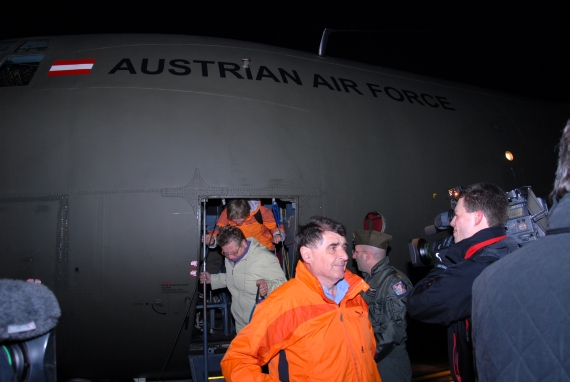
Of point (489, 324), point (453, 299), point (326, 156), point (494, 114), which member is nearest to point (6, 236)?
point (326, 156)

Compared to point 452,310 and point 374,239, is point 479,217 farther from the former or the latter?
point 374,239

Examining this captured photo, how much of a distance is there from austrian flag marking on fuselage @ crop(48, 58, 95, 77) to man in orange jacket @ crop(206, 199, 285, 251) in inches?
90.1

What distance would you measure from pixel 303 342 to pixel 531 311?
1389 mm

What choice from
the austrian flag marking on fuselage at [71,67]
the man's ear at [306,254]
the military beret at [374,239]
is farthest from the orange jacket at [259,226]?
the man's ear at [306,254]

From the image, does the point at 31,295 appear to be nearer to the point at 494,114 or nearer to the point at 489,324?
the point at 489,324

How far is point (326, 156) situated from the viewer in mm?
4961

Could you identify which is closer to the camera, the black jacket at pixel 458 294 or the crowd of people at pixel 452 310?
the crowd of people at pixel 452 310

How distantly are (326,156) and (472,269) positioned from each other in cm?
282

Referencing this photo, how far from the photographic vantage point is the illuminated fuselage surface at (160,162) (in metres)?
4.21

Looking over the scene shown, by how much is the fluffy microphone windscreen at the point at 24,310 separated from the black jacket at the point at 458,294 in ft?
5.95

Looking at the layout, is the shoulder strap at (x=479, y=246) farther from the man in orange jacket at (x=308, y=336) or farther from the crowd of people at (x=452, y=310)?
the man in orange jacket at (x=308, y=336)

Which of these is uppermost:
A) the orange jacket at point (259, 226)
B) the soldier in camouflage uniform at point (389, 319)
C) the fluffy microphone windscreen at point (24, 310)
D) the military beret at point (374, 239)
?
the orange jacket at point (259, 226)

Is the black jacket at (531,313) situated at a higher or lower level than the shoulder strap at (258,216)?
lower

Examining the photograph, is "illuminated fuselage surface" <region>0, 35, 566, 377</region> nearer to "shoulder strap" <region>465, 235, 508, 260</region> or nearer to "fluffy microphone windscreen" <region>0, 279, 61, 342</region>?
"shoulder strap" <region>465, 235, 508, 260</region>
